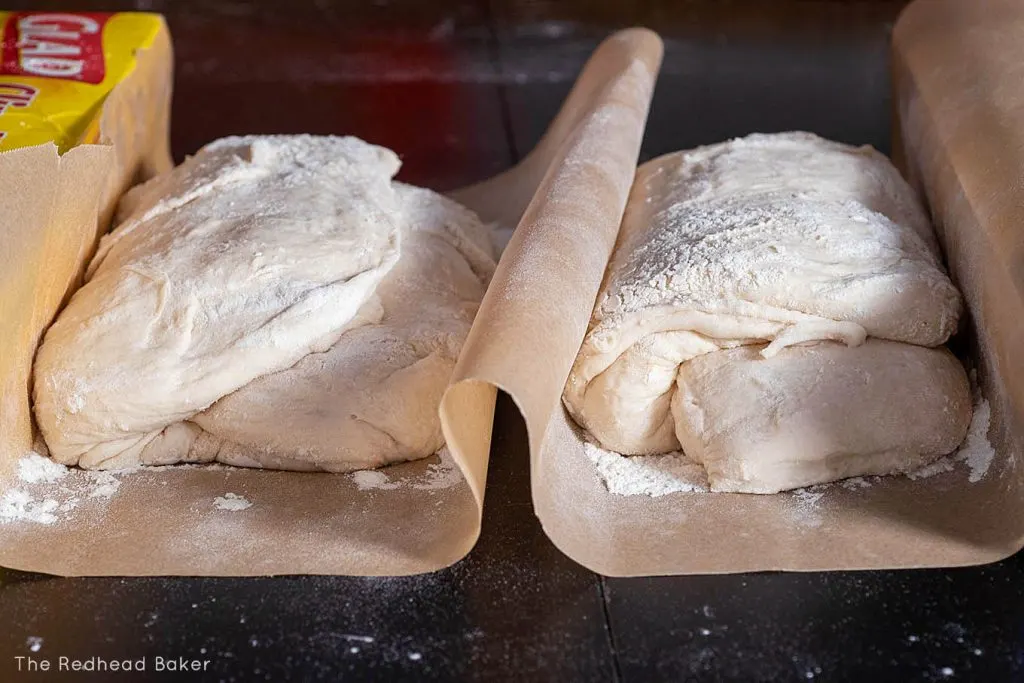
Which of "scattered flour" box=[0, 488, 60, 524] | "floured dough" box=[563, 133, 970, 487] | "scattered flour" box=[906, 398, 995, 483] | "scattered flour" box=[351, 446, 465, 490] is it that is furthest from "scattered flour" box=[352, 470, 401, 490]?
"scattered flour" box=[906, 398, 995, 483]

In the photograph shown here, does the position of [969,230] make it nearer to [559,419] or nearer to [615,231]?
[615,231]

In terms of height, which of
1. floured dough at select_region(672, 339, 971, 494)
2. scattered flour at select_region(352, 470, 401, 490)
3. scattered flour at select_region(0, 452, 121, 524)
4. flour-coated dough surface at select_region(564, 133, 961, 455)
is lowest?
scattered flour at select_region(352, 470, 401, 490)

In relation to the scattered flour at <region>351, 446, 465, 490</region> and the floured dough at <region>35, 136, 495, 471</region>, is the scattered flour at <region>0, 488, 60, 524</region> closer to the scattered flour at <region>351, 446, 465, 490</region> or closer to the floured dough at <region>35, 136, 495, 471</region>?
the floured dough at <region>35, 136, 495, 471</region>

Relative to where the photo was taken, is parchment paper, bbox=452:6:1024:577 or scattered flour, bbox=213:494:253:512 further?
scattered flour, bbox=213:494:253:512

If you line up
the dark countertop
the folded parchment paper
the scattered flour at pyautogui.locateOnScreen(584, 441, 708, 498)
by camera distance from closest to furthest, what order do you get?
the dark countertop, the folded parchment paper, the scattered flour at pyautogui.locateOnScreen(584, 441, 708, 498)

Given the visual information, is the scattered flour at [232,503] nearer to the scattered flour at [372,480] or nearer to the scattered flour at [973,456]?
the scattered flour at [372,480]

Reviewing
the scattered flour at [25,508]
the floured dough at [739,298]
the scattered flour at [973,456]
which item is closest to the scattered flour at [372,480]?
the floured dough at [739,298]
